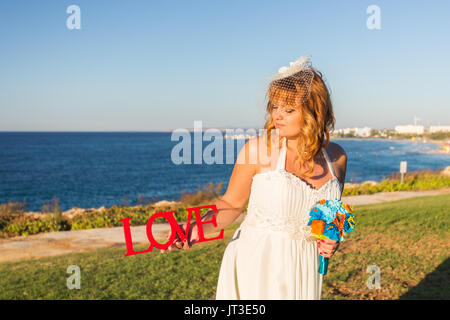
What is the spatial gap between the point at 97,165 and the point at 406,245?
6617 centimetres

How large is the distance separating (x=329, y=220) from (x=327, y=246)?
212 millimetres

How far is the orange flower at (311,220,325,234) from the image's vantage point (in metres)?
2.37

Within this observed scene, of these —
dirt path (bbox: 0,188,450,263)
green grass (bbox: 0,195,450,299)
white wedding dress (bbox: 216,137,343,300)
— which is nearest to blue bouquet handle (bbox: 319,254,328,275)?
white wedding dress (bbox: 216,137,343,300)

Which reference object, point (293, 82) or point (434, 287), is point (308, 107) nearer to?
point (293, 82)

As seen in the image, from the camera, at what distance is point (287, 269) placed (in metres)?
2.50

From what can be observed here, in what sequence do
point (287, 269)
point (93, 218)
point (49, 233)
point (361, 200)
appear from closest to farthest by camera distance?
point (287, 269) → point (49, 233) → point (93, 218) → point (361, 200)

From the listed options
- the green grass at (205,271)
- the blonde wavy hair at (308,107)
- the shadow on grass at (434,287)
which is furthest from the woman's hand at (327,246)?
the shadow on grass at (434,287)

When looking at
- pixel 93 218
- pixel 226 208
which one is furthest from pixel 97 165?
pixel 226 208

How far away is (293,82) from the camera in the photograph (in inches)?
101

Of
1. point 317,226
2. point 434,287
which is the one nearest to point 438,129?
point 434,287

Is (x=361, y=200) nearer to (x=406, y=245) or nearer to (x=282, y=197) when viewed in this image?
(x=406, y=245)

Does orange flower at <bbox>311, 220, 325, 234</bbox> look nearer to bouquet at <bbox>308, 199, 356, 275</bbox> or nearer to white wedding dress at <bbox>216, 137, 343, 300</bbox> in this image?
bouquet at <bbox>308, 199, 356, 275</bbox>

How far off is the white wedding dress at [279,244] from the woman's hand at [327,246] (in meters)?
0.09

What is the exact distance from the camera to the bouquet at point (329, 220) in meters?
2.37
